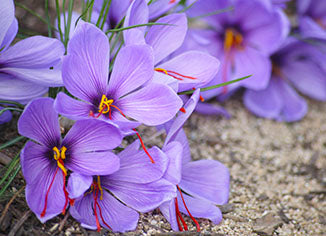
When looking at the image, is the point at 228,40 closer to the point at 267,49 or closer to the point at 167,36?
the point at 267,49

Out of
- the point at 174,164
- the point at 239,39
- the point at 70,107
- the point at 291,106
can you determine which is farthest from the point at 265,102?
the point at 70,107

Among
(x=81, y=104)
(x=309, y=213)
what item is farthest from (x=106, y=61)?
(x=309, y=213)

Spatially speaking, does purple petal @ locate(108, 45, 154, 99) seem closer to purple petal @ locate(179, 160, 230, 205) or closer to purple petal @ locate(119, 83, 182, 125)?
purple petal @ locate(119, 83, 182, 125)

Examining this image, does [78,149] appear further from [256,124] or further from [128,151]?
[256,124]

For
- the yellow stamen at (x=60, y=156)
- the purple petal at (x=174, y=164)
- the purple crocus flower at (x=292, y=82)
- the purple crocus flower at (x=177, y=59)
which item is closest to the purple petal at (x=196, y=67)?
the purple crocus flower at (x=177, y=59)

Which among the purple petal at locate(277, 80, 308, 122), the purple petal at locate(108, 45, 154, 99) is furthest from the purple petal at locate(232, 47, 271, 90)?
the purple petal at locate(108, 45, 154, 99)

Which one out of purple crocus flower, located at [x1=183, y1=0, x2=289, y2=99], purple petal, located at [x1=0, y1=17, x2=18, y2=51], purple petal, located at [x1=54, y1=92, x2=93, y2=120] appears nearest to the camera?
purple petal, located at [x1=54, y1=92, x2=93, y2=120]

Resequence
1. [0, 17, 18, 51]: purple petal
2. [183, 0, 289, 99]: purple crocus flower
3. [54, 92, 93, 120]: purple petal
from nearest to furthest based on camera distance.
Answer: [54, 92, 93, 120]: purple petal < [0, 17, 18, 51]: purple petal < [183, 0, 289, 99]: purple crocus flower
